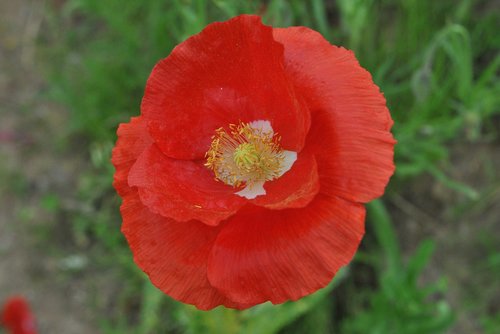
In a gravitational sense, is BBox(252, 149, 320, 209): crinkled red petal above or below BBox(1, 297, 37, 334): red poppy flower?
above

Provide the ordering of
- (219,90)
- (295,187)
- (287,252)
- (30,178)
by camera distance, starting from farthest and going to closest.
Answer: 1. (30,178)
2. (219,90)
3. (295,187)
4. (287,252)

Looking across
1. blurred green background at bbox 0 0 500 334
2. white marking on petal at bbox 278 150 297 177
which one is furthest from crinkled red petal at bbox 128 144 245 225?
blurred green background at bbox 0 0 500 334

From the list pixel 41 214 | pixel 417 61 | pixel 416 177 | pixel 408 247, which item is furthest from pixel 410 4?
pixel 41 214

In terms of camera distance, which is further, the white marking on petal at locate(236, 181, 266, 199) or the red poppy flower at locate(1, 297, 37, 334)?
the red poppy flower at locate(1, 297, 37, 334)

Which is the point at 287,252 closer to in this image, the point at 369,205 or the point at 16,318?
the point at 369,205

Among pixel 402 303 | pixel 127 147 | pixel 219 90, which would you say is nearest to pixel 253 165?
pixel 219 90

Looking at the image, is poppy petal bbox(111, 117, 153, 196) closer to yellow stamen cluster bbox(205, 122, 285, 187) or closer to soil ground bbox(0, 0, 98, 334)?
yellow stamen cluster bbox(205, 122, 285, 187)
